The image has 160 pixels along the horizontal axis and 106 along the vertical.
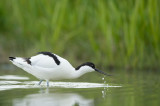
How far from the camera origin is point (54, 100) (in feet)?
→ 22.6

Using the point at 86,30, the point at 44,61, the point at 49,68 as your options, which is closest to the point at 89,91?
the point at 49,68

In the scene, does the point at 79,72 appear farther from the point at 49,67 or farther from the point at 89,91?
the point at 89,91

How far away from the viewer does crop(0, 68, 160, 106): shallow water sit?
261 inches

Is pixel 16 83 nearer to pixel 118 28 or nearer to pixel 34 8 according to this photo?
pixel 118 28

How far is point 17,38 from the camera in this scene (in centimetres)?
1427

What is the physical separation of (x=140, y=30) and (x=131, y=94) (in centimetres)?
400

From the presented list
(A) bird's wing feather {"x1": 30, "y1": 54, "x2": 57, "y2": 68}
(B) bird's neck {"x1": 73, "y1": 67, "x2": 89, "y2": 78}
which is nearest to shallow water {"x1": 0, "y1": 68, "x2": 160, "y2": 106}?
(B) bird's neck {"x1": 73, "y1": 67, "x2": 89, "y2": 78}

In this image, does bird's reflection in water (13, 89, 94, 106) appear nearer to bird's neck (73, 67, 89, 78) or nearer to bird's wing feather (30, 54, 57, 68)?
bird's wing feather (30, 54, 57, 68)

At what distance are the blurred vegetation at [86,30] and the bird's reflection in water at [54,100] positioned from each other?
3.99 m

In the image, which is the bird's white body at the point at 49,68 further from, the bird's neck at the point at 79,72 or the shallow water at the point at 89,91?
the shallow water at the point at 89,91

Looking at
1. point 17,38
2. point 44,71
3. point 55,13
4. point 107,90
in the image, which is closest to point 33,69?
point 44,71

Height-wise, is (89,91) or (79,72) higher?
(79,72)

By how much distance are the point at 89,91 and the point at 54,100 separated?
1194mm

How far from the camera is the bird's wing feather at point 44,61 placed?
9.09 metres
